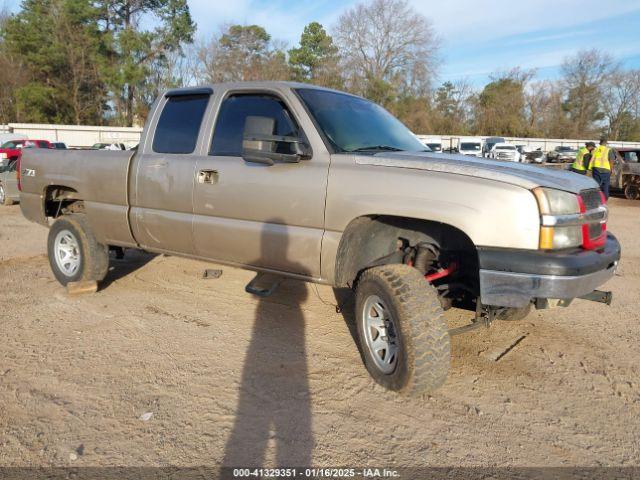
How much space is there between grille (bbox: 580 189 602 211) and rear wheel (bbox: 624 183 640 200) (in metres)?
14.7

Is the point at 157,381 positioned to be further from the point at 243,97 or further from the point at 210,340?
the point at 243,97

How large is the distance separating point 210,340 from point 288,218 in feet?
4.23

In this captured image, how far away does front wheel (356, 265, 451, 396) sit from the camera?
291 centimetres

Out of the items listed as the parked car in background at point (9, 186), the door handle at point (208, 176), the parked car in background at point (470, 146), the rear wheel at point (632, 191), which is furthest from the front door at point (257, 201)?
the parked car in background at point (470, 146)

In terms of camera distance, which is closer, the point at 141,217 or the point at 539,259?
the point at 539,259

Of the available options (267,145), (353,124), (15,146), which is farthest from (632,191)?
(15,146)

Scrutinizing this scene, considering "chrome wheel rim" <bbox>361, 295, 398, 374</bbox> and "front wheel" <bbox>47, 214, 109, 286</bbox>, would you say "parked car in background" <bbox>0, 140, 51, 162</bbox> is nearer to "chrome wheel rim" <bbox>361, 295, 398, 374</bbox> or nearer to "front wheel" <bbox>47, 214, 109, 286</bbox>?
"front wheel" <bbox>47, 214, 109, 286</bbox>

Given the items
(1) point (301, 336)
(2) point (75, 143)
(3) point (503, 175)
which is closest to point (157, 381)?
(1) point (301, 336)

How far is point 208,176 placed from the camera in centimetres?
395

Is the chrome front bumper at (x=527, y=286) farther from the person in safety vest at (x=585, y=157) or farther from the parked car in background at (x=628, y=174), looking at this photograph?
the parked car in background at (x=628, y=174)

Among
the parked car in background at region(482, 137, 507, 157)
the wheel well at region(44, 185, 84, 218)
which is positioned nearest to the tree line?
the parked car in background at region(482, 137, 507, 157)

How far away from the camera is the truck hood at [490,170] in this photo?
9.17 feet

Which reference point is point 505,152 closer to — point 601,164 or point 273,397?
point 601,164

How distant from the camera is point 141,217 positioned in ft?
14.5
